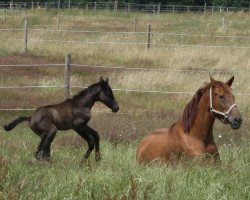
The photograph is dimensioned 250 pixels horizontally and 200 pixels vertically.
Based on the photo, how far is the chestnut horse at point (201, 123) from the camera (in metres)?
7.75

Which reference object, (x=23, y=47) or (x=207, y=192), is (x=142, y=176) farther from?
(x=23, y=47)

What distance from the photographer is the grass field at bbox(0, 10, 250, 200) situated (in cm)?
568

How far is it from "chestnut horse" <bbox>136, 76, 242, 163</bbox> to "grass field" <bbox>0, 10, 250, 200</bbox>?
0.37 metres

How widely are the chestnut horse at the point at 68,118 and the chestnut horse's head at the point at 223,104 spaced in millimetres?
1727

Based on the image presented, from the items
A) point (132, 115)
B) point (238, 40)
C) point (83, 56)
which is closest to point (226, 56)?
point (83, 56)

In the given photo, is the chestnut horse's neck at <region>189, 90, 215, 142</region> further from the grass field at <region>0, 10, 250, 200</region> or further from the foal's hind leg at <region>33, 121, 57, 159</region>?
the foal's hind leg at <region>33, 121, 57, 159</region>

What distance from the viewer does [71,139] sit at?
36.7 feet

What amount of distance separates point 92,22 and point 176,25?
19.6 feet

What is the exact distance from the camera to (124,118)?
44.9 ft

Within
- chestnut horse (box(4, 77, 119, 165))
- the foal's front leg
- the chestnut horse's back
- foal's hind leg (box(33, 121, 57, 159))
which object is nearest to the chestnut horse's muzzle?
the chestnut horse's back

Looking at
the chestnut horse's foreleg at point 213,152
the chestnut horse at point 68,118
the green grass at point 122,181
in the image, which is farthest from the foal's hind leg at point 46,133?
the chestnut horse's foreleg at point 213,152

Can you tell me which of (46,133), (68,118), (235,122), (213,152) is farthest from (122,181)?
(68,118)

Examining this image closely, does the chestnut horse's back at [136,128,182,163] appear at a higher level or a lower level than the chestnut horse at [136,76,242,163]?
lower

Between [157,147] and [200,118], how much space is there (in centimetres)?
70
